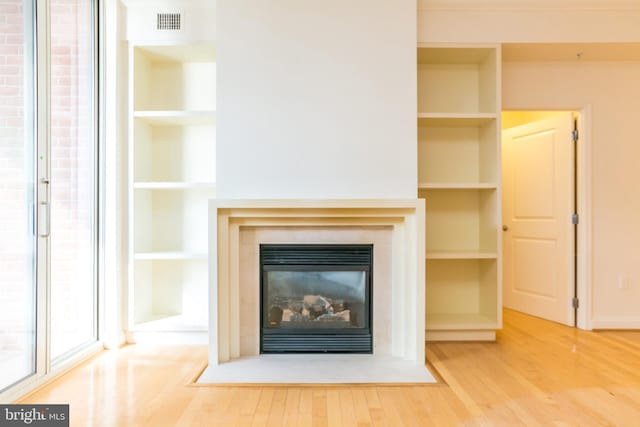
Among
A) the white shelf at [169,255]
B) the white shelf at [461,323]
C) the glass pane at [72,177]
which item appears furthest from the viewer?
the white shelf at [461,323]

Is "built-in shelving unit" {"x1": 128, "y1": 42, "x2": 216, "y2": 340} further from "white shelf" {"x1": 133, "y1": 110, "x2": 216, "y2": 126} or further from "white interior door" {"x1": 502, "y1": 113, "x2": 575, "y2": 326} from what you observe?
"white interior door" {"x1": 502, "y1": 113, "x2": 575, "y2": 326}

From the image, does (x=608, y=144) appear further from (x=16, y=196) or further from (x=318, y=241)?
(x=16, y=196)

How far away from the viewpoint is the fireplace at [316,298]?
8.97ft

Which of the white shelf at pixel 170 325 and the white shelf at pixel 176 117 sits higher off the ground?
the white shelf at pixel 176 117

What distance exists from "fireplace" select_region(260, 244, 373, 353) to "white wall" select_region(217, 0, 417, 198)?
1.40 ft

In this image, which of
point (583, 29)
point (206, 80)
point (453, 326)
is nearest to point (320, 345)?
point (453, 326)

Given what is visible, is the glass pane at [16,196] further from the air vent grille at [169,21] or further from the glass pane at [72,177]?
the air vent grille at [169,21]

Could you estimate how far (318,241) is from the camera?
275cm

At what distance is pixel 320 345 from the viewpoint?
274 cm

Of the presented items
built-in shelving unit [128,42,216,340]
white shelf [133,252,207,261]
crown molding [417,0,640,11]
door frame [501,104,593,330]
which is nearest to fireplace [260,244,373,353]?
white shelf [133,252,207,261]

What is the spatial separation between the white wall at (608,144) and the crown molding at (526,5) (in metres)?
0.48

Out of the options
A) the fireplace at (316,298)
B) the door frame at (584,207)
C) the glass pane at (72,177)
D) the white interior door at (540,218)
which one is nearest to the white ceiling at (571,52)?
the door frame at (584,207)

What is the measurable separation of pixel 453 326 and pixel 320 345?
1074 millimetres

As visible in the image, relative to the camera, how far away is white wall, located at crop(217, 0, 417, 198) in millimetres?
2688
